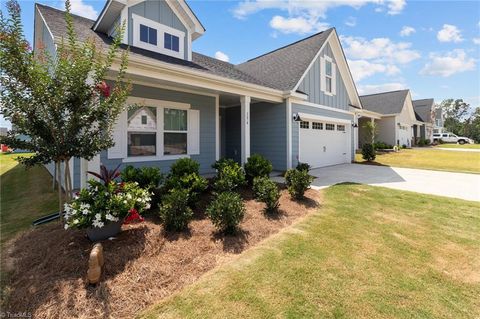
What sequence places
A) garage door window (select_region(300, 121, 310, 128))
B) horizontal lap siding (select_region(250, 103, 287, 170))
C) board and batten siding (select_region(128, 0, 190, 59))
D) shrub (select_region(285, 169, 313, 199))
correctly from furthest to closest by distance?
garage door window (select_region(300, 121, 310, 128)), horizontal lap siding (select_region(250, 103, 287, 170)), board and batten siding (select_region(128, 0, 190, 59)), shrub (select_region(285, 169, 313, 199))

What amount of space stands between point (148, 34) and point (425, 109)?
41.9 metres

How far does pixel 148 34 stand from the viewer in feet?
26.7

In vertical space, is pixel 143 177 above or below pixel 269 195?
above

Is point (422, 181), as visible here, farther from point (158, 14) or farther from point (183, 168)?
point (158, 14)

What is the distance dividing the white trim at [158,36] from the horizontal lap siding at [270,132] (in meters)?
4.32

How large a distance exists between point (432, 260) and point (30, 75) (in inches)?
270

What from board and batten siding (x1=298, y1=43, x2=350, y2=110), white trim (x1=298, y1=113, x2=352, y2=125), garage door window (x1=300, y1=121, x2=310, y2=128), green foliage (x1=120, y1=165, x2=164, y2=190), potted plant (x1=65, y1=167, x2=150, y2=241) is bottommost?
potted plant (x1=65, y1=167, x2=150, y2=241)

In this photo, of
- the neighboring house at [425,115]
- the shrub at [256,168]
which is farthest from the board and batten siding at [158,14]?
the neighboring house at [425,115]

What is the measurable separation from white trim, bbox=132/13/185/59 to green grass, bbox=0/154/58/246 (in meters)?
5.30

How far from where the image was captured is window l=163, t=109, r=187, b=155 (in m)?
8.29

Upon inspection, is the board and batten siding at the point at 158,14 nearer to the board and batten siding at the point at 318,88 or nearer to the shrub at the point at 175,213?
the board and batten siding at the point at 318,88

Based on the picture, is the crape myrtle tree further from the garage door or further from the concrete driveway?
the garage door

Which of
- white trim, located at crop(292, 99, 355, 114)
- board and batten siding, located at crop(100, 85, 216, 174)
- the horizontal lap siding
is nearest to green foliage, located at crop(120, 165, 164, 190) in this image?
board and batten siding, located at crop(100, 85, 216, 174)

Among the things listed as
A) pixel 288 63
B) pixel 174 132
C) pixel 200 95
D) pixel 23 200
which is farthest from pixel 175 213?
pixel 288 63
